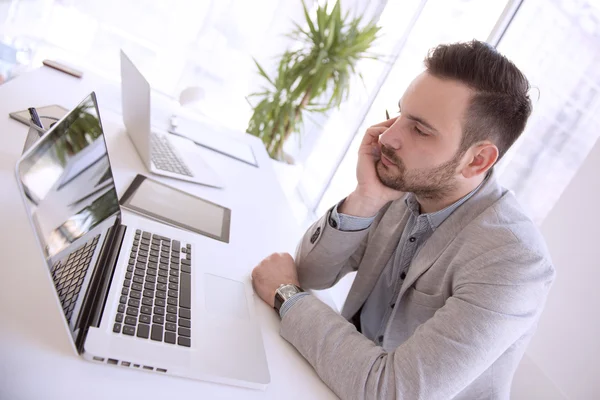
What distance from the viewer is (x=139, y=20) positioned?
13.2ft

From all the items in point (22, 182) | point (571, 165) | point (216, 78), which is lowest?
point (216, 78)

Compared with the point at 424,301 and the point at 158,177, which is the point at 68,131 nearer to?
the point at 158,177

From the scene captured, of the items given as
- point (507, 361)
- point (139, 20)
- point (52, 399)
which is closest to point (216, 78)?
point (139, 20)

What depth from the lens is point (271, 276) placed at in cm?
115

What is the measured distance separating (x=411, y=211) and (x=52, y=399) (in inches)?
40.6

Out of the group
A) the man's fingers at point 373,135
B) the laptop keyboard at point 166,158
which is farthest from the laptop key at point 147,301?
the man's fingers at point 373,135

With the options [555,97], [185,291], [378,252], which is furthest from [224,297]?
[555,97]

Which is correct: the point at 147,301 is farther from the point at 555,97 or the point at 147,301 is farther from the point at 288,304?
Answer: the point at 555,97

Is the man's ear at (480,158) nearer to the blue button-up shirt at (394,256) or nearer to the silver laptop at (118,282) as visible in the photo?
the blue button-up shirt at (394,256)

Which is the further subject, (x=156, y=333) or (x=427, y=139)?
(x=427, y=139)

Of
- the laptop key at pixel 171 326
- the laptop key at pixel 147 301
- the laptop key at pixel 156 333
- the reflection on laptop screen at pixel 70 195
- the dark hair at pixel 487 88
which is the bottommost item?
the laptop key at pixel 171 326

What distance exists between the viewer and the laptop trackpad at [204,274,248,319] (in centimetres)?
98

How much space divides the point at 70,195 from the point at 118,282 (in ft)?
0.57

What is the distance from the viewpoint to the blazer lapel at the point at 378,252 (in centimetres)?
142
